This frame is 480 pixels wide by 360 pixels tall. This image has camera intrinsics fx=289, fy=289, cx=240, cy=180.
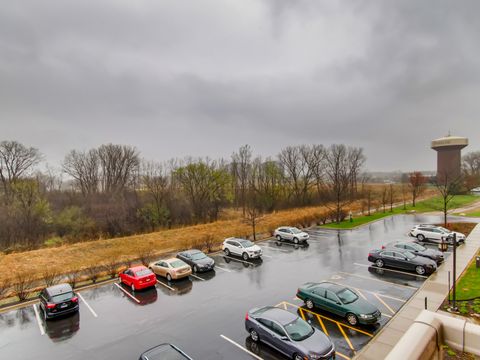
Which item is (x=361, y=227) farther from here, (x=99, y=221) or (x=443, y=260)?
(x=99, y=221)

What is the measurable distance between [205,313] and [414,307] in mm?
9880

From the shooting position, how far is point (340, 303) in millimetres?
12539

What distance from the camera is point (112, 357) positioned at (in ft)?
35.2

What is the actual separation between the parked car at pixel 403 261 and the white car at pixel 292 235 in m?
8.30

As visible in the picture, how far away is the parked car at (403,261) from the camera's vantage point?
17.8 m

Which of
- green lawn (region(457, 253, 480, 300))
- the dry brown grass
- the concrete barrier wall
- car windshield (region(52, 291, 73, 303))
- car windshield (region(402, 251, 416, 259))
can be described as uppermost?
the concrete barrier wall

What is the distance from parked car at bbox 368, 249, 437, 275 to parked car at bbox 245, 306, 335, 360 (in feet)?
35.8

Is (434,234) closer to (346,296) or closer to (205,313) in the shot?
(346,296)

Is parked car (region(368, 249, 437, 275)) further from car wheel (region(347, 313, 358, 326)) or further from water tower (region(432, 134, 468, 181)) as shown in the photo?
water tower (region(432, 134, 468, 181))

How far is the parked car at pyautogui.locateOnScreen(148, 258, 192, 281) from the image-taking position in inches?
726

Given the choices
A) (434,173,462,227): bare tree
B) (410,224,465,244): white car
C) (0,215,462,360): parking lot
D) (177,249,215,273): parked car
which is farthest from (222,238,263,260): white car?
(434,173,462,227): bare tree

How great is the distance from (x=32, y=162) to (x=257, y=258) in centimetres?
4848

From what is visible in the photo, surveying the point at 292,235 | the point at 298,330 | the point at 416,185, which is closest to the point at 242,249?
the point at 292,235

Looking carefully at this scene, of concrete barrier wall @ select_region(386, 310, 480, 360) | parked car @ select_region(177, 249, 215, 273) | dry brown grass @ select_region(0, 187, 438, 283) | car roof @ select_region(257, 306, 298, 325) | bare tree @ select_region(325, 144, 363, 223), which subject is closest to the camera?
concrete barrier wall @ select_region(386, 310, 480, 360)
